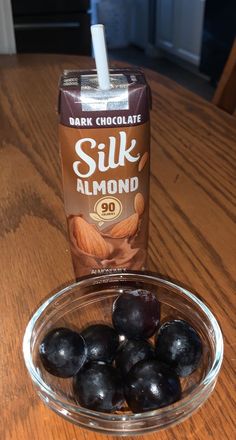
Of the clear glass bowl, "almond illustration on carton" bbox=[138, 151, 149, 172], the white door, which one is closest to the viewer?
the clear glass bowl

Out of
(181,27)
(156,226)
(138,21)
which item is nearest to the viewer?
(156,226)

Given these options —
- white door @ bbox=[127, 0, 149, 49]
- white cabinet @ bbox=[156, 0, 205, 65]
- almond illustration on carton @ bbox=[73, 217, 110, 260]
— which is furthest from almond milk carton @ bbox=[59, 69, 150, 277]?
white door @ bbox=[127, 0, 149, 49]

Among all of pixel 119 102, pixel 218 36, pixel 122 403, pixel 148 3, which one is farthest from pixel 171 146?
pixel 148 3

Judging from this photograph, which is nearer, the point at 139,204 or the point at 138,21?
the point at 139,204

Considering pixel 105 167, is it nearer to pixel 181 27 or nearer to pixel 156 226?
pixel 156 226

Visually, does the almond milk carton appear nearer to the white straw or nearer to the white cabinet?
the white straw

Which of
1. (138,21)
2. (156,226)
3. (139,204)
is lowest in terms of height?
(138,21)

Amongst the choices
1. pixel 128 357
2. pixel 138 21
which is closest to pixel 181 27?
pixel 138 21
